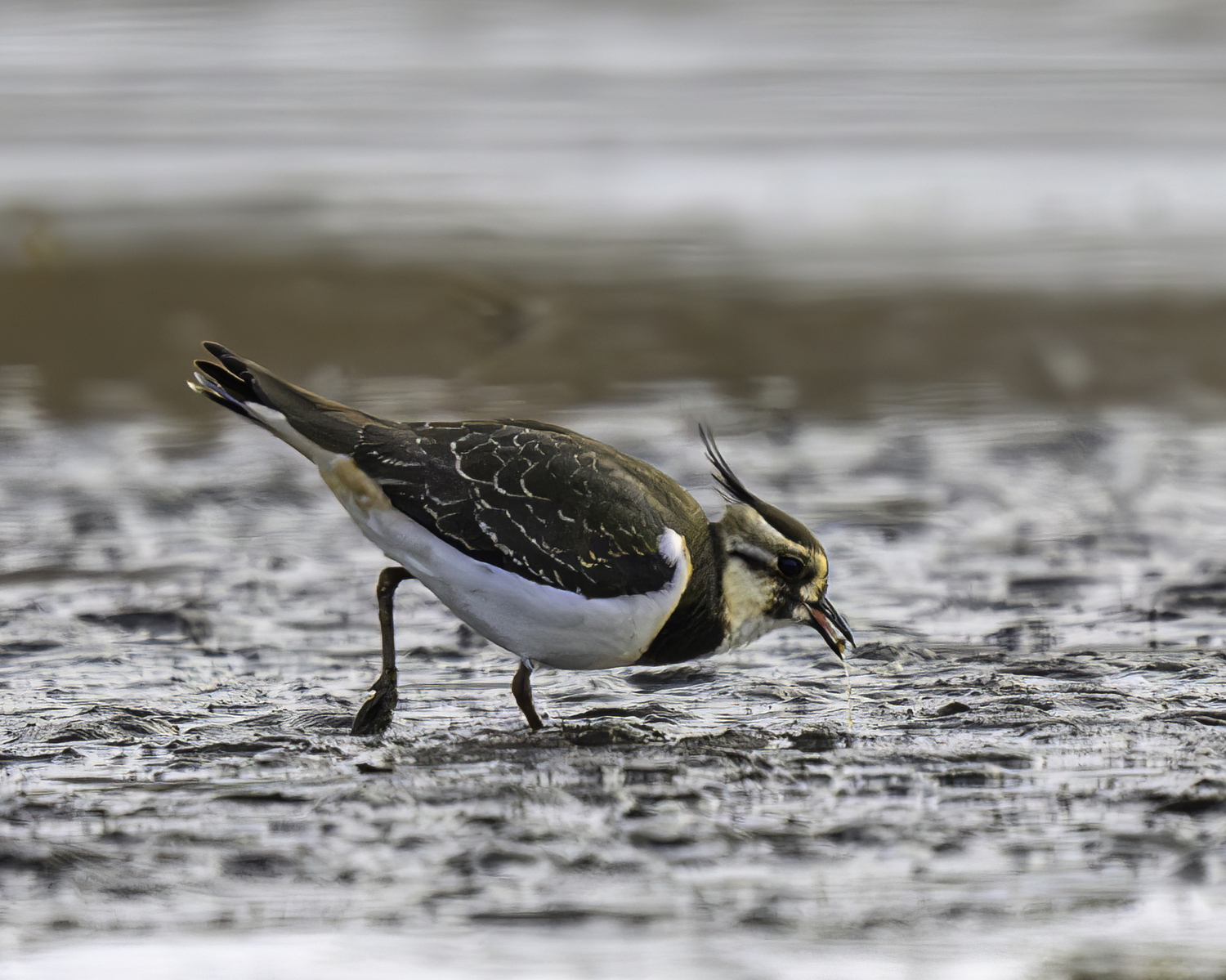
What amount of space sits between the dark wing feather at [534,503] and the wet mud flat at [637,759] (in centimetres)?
51

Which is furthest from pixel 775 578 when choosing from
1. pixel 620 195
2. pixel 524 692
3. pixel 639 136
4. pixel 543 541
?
pixel 639 136

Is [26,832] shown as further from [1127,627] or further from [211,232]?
[211,232]

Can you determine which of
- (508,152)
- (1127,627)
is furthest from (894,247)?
(1127,627)

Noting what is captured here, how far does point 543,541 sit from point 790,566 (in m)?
0.85

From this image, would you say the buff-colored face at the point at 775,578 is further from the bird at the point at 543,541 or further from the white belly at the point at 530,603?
the white belly at the point at 530,603

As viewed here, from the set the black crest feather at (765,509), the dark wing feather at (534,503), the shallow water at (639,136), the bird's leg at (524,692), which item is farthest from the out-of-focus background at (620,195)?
the bird's leg at (524,692)

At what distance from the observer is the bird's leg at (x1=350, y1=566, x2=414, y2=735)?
15.9 feet

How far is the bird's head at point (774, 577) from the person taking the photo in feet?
17.2

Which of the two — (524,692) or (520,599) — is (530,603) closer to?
(520,599)

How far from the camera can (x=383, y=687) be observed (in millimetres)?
4961

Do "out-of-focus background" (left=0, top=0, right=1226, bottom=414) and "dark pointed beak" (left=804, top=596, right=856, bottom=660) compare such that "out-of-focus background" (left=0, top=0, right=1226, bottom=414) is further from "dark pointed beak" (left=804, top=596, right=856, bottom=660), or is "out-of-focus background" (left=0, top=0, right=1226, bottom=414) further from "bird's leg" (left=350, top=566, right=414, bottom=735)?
"bird's leg" (left=350, top=566, right=414, bottom=735)

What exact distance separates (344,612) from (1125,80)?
11.3 m

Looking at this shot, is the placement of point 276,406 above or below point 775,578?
above

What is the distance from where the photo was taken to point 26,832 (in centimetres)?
409
